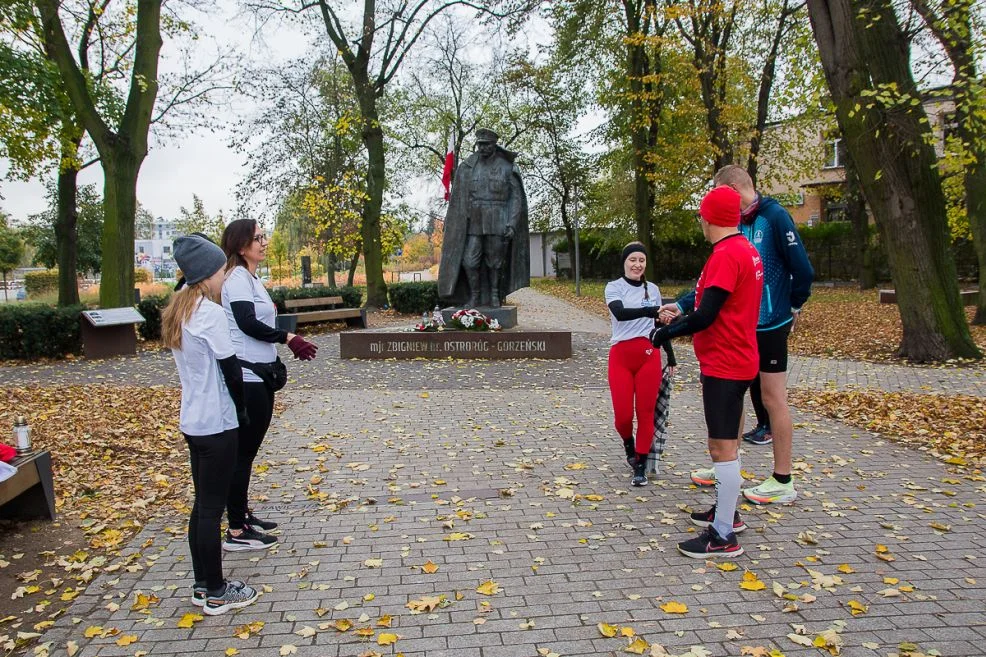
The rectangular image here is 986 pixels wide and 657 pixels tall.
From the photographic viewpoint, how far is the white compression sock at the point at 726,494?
386 cm

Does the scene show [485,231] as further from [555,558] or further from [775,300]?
[555,558]

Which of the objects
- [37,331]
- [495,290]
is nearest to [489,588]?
[495,290]

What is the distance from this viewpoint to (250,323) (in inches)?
152

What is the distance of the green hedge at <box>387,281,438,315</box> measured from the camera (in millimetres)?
21078

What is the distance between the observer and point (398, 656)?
2963 mm

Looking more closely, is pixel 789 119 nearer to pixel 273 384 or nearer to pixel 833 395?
pixel 833 395

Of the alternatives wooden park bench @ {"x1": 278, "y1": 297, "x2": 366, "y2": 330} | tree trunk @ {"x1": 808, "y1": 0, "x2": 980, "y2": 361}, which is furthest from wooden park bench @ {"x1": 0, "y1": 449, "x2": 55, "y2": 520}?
wooden park bench @ {"x1": 278, "y1": 297, "x2": 366, "y2": 330}

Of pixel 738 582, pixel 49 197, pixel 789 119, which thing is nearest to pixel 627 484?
pixel 738 582

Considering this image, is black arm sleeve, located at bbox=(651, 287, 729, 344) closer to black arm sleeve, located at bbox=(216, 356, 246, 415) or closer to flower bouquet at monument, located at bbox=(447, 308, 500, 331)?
black arm sleeve, located at bbox=(216, 356, 246, 415)

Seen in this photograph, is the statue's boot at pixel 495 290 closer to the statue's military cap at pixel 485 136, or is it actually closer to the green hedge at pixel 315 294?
the statue's military cap at pixel 485 136

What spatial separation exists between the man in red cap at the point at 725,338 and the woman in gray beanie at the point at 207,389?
224cm

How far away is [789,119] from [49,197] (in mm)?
32410

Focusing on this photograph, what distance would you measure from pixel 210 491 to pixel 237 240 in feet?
4.50

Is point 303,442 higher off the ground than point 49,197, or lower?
lower
